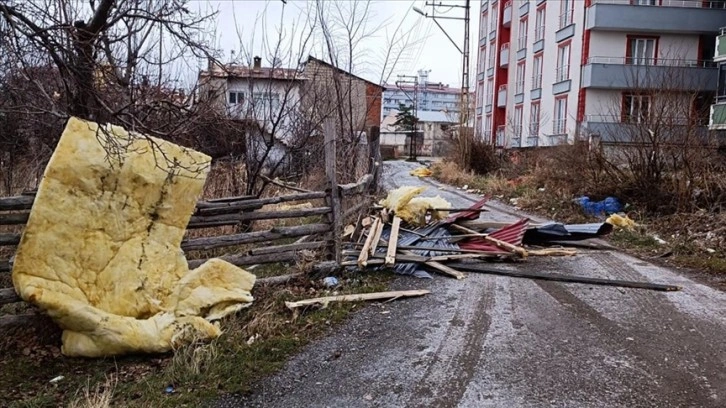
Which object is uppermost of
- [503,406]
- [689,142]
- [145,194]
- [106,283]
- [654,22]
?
[654,22]

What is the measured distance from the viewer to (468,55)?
108ft


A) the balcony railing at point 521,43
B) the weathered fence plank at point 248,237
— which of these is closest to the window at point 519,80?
the balcony railing at point 521,43

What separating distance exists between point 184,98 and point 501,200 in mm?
11388

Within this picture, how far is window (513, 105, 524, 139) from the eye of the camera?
32.9 meters

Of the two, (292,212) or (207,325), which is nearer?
(207,325)

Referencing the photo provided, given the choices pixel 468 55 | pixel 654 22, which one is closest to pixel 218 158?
pixel 654 22

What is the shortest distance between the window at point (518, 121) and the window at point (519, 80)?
1040 millimetres

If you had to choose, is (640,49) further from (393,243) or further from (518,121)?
(393,243)

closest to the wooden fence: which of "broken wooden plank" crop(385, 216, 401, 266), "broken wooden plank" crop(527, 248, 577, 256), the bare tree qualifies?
"broken wooden plank" crop(385, 216, 401, 266)

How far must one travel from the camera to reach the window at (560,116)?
1044 inches

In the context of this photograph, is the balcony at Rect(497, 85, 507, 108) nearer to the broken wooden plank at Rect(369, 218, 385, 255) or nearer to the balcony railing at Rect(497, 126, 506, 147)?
the balcony railing at Rect(497, 126, 506, 147)

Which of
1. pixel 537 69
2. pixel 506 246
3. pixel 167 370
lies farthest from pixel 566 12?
pixel 167 370

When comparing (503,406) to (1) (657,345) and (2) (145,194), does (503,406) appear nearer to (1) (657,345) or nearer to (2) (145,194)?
(1) (657,345)

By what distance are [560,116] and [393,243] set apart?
22348mm
